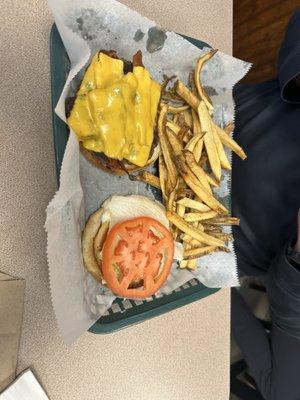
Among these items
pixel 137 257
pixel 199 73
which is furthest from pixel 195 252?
pixel 199 73

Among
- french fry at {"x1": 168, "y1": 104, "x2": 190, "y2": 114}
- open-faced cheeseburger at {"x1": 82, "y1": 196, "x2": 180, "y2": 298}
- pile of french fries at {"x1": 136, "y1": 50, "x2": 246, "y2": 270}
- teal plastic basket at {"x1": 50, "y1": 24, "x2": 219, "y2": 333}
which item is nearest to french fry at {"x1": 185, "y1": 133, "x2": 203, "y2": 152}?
pile of french fries at {"x1": 136, "y1": 50, "x2": 246, "y2": 270}

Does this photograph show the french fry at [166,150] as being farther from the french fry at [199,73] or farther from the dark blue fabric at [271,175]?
the dark blue fabric at [271,175]

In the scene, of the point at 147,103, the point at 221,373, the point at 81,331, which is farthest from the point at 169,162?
the point at 221,373

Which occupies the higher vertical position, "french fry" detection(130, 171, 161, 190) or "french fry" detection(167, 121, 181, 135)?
"french fry" detection(167, 121, 181, 135)

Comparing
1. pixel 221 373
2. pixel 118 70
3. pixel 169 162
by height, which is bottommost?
pixel 221 373

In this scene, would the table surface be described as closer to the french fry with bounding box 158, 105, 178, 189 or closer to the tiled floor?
the french fry with bounding box 158, 105, 178, 189

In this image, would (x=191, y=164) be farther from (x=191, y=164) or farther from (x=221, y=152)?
(x=221, y=152)

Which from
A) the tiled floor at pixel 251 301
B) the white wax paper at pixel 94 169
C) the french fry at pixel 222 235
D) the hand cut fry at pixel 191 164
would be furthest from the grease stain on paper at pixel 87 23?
the tiled floor at pixel 251 301

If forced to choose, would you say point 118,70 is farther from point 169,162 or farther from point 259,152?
point 259,152
